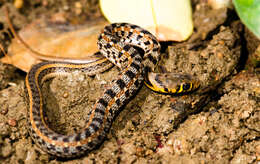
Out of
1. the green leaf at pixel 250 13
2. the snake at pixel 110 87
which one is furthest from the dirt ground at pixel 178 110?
the green leaf at pixel 250 13

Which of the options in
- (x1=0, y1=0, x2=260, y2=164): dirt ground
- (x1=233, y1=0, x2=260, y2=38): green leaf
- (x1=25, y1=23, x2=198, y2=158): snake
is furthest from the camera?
(x1=0, y1=0, x2=260, y2=164): dirt ground

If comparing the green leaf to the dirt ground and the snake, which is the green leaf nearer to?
the dirt ground

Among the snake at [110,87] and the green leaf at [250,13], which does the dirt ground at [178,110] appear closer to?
the snake at [110,87]

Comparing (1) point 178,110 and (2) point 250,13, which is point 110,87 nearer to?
(1) point 178,110

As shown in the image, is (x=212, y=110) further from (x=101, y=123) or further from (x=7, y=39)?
(x=7, y=39)

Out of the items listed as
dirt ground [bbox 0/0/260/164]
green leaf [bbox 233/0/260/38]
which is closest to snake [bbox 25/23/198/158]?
dirt ground [bbox 0/0/260/164]

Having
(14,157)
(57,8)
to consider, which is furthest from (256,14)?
(57,8)

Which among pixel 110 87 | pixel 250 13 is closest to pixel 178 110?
pixel 110 87
